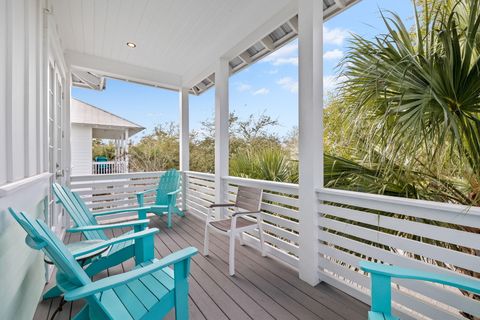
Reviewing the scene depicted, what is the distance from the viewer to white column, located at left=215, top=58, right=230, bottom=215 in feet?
12.1

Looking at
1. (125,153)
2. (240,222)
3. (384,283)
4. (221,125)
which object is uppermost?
(221,125)

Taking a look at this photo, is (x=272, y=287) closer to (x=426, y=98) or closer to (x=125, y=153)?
(x=426, y=98)

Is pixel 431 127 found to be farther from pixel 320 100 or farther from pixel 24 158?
pixel 24 158

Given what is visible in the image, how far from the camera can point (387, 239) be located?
1684mm

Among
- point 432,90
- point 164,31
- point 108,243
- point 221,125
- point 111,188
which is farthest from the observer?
point 111,188

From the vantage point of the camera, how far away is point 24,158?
150 cm

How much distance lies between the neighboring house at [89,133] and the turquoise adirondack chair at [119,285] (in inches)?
290

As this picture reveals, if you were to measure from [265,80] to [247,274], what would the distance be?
6.84 meters

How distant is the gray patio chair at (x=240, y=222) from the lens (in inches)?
93.9

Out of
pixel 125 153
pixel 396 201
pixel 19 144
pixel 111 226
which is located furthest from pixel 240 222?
pixel 125 153

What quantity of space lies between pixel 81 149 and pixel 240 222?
739 cm

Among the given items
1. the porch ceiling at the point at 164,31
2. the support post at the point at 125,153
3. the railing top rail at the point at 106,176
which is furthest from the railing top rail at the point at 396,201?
the support post at the point at 125,153

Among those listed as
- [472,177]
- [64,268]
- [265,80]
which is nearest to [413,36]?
[472,177]

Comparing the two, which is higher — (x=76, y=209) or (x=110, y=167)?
(x=110, y=167)
